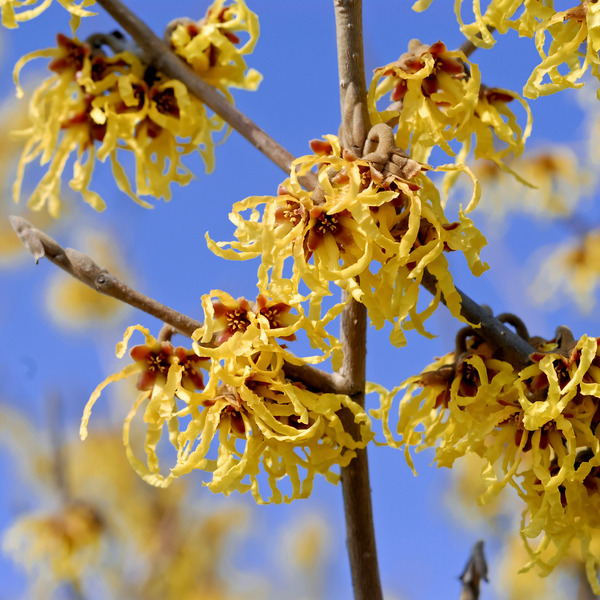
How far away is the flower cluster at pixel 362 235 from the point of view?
127 centimetres

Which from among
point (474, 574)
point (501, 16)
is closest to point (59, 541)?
point (474, 574)

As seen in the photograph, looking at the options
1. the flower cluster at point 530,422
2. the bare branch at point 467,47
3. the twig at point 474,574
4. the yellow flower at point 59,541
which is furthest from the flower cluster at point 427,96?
the yellow flower at point 59,541

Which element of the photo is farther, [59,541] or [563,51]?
[59,541]

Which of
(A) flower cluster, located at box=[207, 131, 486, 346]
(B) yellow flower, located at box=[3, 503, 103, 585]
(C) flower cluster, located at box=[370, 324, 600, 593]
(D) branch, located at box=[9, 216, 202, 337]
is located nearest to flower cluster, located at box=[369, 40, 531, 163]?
(A) flower cluster, located at box=[207, 131, 486, 346]

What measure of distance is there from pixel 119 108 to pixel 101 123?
0.24ft

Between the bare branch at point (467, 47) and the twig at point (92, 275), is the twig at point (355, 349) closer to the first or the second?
the twig at point (92, 275)

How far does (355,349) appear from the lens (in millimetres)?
1479

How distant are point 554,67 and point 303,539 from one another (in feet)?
16.3

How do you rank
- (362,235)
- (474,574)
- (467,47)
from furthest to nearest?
(474,574) < (467,47) < (362,235)

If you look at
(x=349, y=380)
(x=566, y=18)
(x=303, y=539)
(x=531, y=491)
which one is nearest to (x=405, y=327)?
(x=349, y=380)

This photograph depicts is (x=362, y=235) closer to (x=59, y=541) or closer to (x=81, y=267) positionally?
(x=81, y=267)

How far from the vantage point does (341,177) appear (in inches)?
52.1

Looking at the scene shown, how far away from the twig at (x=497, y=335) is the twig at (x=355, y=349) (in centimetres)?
19

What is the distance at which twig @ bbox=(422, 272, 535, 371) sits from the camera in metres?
1.49
